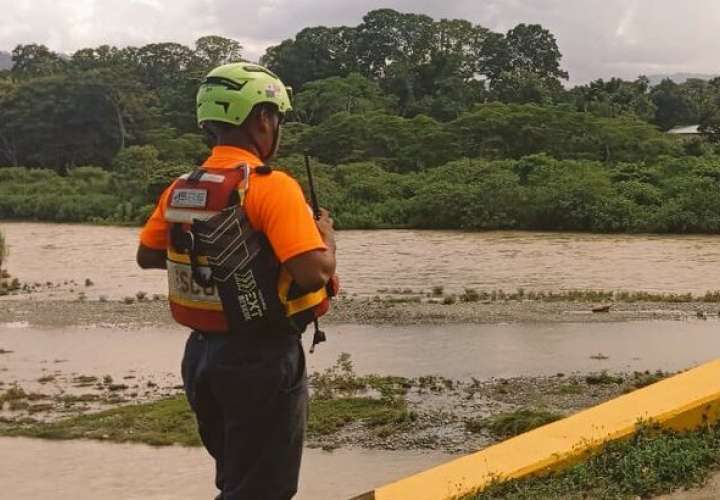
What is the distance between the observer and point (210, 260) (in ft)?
8.59

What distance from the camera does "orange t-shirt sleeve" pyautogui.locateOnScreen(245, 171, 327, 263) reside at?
253cm

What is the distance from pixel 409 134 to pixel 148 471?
39468 mm

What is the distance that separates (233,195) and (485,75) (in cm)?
5751

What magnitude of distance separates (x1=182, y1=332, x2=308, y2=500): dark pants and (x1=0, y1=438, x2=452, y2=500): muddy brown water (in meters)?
4.45

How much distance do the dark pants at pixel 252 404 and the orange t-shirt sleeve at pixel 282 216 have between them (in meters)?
0.28

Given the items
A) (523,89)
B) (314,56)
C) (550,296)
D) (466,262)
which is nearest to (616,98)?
(523,89)

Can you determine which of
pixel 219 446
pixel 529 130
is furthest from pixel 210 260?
pixel 529 130

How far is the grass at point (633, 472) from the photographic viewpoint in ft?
12.5

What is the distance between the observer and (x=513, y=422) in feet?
28.4

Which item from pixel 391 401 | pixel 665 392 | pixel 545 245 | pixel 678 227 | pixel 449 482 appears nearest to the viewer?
pixel 449 482

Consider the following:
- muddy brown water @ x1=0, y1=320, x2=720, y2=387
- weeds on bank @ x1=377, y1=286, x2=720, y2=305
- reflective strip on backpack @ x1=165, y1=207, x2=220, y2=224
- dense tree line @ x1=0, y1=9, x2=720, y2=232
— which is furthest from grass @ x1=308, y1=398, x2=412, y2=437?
dense tree line @ x1=0, y1=9, x2=720, y2=232

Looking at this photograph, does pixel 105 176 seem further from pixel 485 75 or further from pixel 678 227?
pixel 678 227

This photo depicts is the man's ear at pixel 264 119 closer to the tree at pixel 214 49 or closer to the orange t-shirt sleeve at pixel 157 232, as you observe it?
the orange t-shirt sleeve at pixel 157 232

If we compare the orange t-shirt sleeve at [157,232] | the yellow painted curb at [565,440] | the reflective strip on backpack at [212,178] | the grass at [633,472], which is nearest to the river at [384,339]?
the yellow painted curb at [565,440]
